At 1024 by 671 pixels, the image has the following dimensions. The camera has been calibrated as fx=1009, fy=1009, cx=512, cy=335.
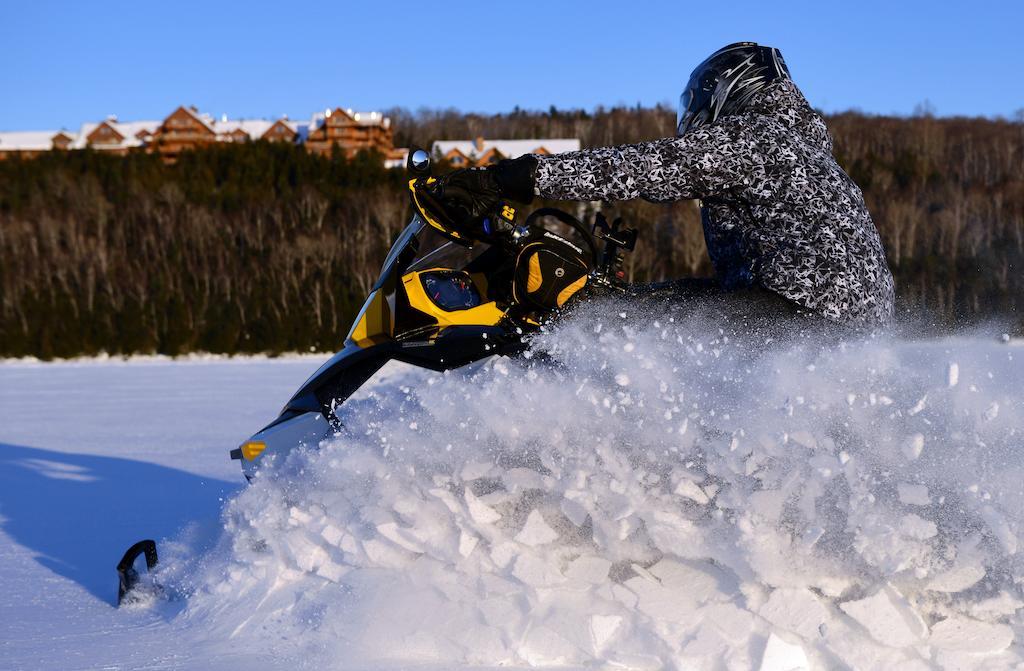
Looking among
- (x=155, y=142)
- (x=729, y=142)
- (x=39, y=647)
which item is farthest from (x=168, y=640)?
(x=155, y=142)

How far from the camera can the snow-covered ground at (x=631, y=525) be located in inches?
89.0

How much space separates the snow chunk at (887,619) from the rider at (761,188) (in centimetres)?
74

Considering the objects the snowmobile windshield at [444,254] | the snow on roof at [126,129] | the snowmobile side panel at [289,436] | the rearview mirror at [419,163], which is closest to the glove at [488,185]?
the rearview mirror at [419,163]

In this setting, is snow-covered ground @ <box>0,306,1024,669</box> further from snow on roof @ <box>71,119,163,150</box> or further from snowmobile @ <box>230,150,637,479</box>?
snow on roof @ <box>71,119,163,150</box>

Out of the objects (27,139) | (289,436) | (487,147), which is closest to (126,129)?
(27,139)

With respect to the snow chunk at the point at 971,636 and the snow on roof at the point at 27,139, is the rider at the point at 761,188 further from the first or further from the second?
the snow on roof at the point at 27,139

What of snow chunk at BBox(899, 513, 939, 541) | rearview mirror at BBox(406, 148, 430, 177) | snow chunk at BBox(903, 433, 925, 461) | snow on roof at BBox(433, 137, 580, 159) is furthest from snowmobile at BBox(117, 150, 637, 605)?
snow on roof at BBox(433, 137, 580, 159)

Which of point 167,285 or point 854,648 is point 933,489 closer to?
point 854,648

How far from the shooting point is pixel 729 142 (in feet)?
8.45

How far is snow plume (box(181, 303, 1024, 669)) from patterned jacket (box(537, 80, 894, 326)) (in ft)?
0.55

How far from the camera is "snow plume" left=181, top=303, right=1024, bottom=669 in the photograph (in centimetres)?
225

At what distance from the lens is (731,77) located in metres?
2.76

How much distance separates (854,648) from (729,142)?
1250 millimetres

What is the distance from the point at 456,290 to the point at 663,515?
93 centimetres
